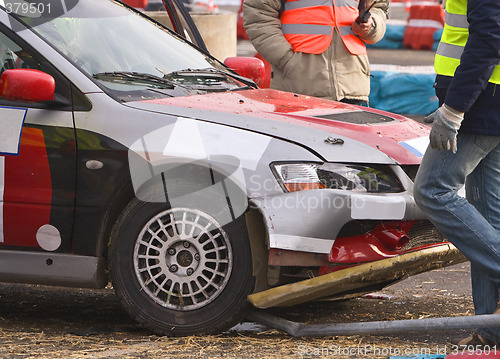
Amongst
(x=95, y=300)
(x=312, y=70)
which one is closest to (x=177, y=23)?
(x=312, y=70)

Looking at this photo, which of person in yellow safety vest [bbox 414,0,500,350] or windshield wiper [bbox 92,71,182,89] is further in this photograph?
windshield wiper [bbox 92,71,182,89]

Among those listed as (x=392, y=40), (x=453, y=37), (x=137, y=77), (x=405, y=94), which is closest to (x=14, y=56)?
(x=137, y=77)

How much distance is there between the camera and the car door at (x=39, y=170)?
461 cm

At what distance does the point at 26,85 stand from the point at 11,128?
27cm

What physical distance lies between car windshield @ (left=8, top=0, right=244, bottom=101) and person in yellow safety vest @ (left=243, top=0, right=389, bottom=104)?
961 mm

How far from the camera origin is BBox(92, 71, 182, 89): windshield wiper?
4.88m

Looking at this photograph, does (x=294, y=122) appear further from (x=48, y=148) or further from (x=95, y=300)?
(x=95, y=300)

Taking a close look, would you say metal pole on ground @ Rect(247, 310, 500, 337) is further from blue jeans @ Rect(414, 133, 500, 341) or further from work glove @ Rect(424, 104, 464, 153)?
work glove @ Rect(424, 104, 464, 153)

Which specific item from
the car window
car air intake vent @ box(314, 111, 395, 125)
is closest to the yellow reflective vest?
car air intake vent @ box(314, 111, 395, 125)

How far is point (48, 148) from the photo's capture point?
15.1ft

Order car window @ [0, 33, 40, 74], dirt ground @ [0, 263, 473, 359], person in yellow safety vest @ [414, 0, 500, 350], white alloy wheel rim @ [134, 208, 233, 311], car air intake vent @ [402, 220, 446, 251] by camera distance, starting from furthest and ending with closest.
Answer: car window @ [0, 33, 40, 74] → car air intake vent @ [402, 220, 446, 251] → white alloy wheel rim @ [134, 208, 233, 311] → dirt ground @ [0, 263, 473, 359] → person in yellow safety vest @ [414, 0, 500, 350]

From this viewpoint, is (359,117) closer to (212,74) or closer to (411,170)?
(411,170)

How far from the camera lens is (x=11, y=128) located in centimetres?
466

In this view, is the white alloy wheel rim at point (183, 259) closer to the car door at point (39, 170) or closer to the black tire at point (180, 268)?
the black tire at point (180, 268)
